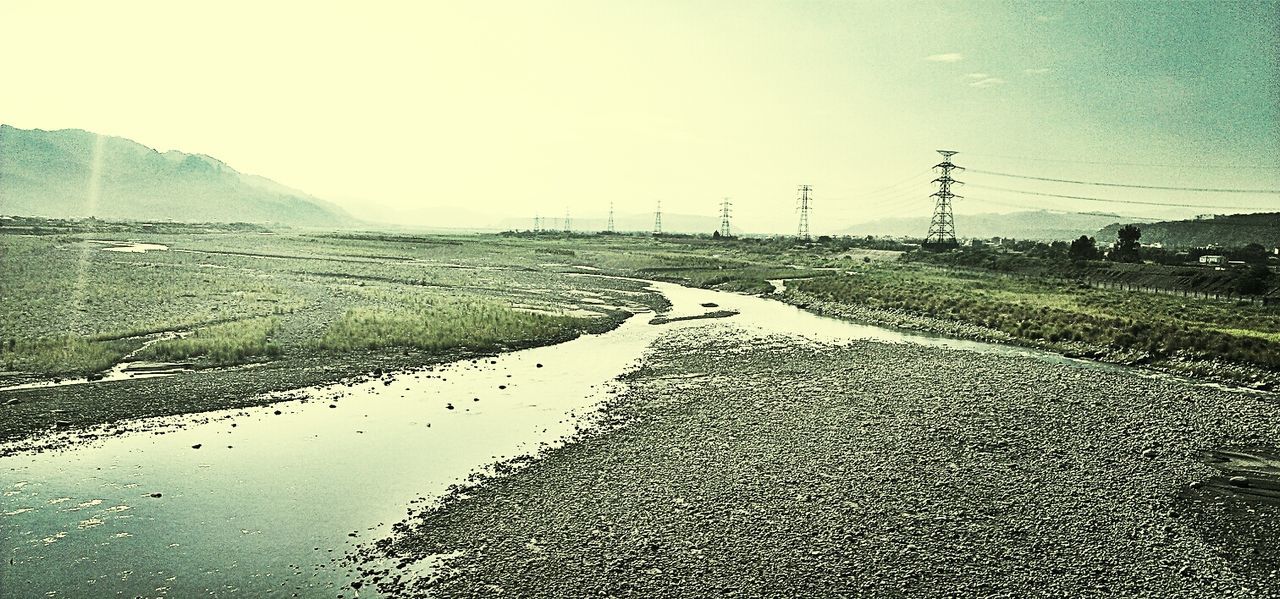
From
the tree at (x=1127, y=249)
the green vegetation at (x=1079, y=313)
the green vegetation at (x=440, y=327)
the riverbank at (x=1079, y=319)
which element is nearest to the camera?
the riverbank at (x=1079, y=319)

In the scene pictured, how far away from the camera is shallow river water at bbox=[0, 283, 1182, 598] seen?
1090cm

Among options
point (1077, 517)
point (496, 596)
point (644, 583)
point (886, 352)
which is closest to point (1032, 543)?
point (1077, 517)

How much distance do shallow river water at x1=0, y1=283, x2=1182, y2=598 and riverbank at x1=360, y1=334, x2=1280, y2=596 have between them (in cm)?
149

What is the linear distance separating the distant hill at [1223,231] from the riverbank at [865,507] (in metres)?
161

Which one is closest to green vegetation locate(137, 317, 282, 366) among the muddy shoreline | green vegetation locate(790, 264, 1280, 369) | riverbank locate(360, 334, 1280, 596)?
the muddy shoreline

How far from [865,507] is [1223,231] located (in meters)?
211

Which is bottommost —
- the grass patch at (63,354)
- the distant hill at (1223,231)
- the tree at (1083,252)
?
the grass patch at (63,354)

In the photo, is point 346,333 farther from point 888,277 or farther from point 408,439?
point 888,277

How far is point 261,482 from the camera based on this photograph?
14914 millimetres

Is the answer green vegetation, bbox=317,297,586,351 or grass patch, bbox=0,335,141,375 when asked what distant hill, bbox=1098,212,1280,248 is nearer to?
green vegetation, bbox=317,297,586,351

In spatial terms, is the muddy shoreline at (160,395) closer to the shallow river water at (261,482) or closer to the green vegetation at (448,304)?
the shallow river water at (261,482)

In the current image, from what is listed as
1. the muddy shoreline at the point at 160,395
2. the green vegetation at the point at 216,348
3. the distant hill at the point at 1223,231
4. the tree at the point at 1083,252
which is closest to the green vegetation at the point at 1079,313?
the tree at the point at 1083,252

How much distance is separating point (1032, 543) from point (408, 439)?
14572 millimetres

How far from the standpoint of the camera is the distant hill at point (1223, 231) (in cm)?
14788
